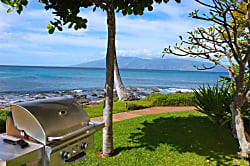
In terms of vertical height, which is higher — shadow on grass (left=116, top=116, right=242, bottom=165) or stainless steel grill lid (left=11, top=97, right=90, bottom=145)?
stainless steel grill lid (left=11, top=97, right=90, bottom=145)

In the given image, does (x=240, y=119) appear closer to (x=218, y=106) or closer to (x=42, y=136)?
(x=218, y=106)

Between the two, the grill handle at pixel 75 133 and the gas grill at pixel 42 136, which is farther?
the grill handle at pixel 75 133

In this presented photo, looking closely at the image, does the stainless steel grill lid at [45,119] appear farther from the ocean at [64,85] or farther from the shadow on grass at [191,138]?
the ocean at [64,85]

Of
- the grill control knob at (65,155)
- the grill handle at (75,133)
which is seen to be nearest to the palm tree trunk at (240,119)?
the grill handle at (75,133)

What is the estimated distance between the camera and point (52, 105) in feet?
7.36

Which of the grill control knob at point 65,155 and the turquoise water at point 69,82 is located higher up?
the grill control knob at point 65,155

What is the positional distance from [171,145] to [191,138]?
785 mm

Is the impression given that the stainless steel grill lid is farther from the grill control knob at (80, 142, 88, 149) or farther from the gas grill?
the grill control knob at (80, 142, 88, 149)

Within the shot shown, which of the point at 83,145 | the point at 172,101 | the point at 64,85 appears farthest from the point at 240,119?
the point at 64,85

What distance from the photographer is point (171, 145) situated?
5.21 metres

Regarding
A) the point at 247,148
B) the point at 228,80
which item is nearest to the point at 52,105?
the point at 247,148

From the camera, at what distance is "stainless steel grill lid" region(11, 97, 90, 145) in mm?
1913

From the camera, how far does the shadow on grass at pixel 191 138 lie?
480 cm

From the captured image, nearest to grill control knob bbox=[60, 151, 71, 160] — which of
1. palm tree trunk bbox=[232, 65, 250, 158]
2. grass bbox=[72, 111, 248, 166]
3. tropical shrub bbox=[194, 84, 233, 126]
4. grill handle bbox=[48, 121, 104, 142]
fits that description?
grill handle bbox=[48, 121, 104, 142]
